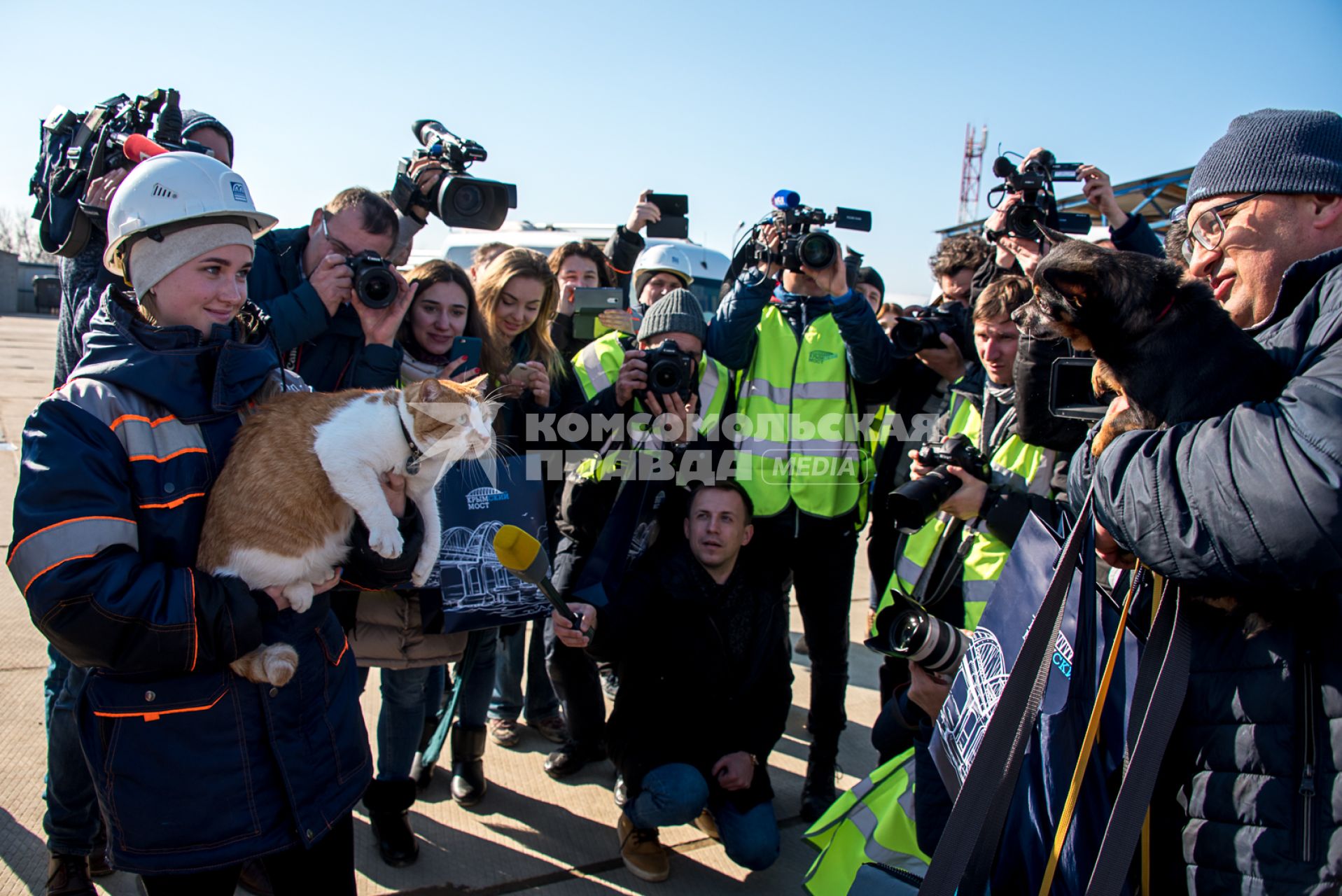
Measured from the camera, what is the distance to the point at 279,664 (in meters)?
1.43

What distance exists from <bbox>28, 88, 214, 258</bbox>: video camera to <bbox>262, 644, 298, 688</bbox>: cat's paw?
1524 mm

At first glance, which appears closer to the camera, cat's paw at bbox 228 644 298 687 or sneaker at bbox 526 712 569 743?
cat's paw at bbox 228 644 298 687

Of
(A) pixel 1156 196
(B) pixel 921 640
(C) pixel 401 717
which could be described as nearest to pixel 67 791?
(C) pixel 401 717

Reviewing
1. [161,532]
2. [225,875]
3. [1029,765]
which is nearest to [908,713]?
[1029,765]

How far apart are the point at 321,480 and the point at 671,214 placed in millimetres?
2752

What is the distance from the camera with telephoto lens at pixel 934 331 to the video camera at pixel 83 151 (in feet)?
8.29

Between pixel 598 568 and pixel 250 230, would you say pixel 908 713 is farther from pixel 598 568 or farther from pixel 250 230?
pixel 250 230

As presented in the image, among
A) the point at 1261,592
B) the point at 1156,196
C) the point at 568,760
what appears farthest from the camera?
the point at 1156,196

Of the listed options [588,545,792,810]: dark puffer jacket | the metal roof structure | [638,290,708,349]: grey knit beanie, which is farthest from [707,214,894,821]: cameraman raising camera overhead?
the metal roof structure

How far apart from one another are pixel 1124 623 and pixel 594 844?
6.29 ft

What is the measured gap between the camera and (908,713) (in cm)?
211

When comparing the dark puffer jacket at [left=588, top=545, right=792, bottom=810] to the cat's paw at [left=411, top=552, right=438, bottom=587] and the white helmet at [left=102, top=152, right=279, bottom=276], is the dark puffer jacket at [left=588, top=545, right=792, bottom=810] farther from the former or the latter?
the white helmet at [left=102, top=152, right=279, bottom=276]

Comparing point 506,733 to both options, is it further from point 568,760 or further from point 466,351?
point 466,351

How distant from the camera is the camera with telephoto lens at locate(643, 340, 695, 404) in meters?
2.71
